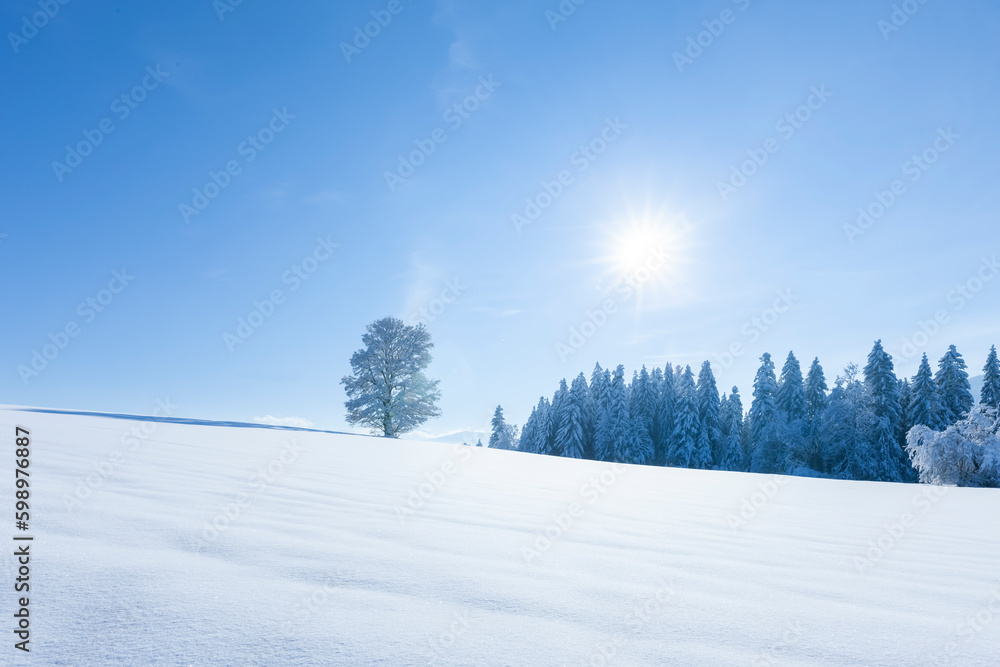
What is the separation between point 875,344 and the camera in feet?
129

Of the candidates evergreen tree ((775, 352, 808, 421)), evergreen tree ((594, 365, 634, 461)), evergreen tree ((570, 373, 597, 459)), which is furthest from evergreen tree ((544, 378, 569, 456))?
evergreen tree ((775, 352, 808, 421))

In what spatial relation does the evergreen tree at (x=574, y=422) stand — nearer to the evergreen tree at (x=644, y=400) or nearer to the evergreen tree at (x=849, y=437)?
the evergreen tree at (x=644, y=400)

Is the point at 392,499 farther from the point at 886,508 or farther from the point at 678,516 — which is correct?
the point at 886,508

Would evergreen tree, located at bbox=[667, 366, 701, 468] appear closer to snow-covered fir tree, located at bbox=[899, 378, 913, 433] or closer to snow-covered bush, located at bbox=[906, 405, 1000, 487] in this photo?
snow-covered fir tree, located at bbox=[899, 378, 913, 433]

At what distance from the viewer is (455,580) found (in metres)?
2.15

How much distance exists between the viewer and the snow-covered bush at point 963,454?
16744mm

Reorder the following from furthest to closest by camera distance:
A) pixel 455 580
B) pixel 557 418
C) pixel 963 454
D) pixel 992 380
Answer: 1. pixel 557 418
2. pixel 992 380
3. pixel 963 454
4. pixel 455 580

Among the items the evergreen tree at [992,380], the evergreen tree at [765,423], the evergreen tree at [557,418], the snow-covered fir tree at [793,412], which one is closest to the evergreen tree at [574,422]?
the evergreen tree at [557,418]

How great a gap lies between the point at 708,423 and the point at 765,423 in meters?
4.59

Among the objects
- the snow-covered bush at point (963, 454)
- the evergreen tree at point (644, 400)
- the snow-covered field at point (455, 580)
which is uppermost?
the evergreen tree at point (644, 400)

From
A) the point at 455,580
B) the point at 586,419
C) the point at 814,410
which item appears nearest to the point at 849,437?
the point at 814,410

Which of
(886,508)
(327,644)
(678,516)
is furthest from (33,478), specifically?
(886,508)

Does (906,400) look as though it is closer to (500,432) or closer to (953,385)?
(953,385)

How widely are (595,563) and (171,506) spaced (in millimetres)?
2606
